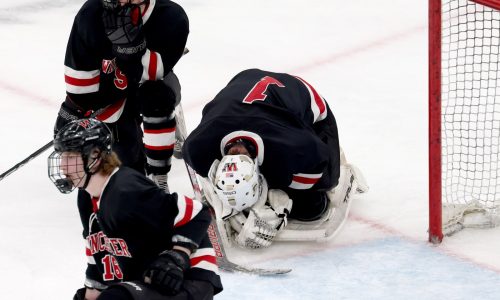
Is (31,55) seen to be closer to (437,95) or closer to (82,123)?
(437,95)

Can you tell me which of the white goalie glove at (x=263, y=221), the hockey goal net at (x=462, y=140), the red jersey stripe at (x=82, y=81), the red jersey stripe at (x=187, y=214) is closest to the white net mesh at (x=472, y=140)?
the hockey goal net at (x=462, y=140)

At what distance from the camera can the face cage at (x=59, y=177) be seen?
10.5 feet

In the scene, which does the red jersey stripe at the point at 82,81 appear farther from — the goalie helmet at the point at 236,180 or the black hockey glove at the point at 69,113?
the goalie helmet at the point at 236,180

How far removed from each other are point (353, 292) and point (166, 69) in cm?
102

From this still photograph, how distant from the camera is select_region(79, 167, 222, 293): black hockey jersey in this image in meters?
3.18

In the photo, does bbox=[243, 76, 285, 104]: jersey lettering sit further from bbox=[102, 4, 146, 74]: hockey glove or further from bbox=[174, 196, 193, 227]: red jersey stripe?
bbox=[174, 196, 193, 227]: red jersey stripe

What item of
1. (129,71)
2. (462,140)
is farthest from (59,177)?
(462,140)

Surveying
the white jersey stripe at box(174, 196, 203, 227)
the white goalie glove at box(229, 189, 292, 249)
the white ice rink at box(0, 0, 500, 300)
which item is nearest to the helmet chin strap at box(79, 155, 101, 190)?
the white jersey stripe at box(174, 196, 203, 227)

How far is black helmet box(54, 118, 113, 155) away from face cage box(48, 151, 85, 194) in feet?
0.13

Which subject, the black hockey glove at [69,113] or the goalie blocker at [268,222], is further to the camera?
the black hockey glove at [69,113]

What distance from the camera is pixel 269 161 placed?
4.38 meters

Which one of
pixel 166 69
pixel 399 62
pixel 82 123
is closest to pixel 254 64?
pixel 399 62

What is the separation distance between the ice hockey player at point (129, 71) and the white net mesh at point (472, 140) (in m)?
1.00

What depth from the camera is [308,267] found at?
4344mm
